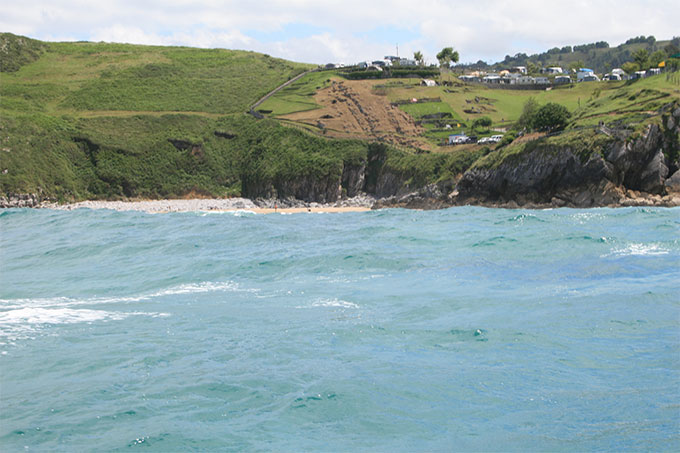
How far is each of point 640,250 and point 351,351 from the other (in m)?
19.9

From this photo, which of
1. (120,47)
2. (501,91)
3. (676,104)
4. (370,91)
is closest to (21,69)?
(120,47)

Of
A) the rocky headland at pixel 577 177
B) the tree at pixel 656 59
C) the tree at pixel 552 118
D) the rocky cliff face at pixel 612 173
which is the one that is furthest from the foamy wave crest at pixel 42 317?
the tree at pixel 656 59

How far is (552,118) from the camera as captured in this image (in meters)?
73.6

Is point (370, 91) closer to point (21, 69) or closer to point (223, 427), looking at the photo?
point (21, 69)

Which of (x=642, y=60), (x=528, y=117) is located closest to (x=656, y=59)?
(x=642, y=60)

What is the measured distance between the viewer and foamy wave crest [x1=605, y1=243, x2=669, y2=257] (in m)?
28.5

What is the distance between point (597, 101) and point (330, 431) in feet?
289

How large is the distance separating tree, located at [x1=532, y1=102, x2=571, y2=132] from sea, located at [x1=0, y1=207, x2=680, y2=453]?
44.2 metres

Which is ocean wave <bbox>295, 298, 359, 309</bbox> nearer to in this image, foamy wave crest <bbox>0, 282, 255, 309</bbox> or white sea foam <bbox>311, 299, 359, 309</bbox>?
white sea foam <bbox>311, 299, 359, 309</bbox>

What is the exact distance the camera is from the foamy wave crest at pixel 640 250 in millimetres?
28531

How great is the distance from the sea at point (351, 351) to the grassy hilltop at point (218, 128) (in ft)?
186

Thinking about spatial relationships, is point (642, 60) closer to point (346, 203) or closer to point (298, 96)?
point (298, 96)

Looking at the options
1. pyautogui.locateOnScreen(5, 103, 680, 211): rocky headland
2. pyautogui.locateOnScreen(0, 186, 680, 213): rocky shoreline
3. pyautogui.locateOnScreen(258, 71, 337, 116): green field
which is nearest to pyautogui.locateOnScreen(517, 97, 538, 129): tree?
pyautogui.locateOnScreen(5, 103, 680, 211): rocky headland

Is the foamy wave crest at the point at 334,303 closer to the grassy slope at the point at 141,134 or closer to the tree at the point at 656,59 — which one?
the grassy slope at the point at 141,134
